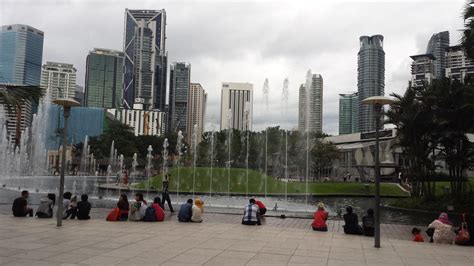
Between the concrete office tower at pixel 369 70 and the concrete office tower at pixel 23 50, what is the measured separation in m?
75.1

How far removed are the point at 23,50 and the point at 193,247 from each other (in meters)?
53.1

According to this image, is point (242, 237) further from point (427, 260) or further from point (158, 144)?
point (158, 144)

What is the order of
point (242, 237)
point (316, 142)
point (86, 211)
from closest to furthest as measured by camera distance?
1. point (242, 237)
2. point (86, 211)
3. point (316, 142)

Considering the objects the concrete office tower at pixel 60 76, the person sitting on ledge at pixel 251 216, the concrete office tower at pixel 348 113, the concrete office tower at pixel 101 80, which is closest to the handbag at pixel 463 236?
the person sitting on ledge at pixel 251 216

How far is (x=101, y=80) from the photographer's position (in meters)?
196

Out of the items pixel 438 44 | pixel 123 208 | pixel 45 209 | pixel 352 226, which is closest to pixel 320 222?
pixel 352 226

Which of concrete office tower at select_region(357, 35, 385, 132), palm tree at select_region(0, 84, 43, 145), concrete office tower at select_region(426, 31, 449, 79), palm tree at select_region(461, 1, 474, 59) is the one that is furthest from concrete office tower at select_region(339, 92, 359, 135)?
palm tree at select_region(0, 84, 43, 145)

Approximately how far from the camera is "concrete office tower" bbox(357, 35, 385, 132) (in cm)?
11150

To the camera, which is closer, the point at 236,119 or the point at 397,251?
the point at 397,251

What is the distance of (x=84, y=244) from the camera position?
10.4 meters

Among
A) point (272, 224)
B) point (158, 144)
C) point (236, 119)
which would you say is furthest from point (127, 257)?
point (158, 144)

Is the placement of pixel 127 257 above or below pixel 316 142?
below

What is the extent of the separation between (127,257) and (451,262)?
23.4 feet

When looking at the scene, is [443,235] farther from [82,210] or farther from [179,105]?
[179,105]
